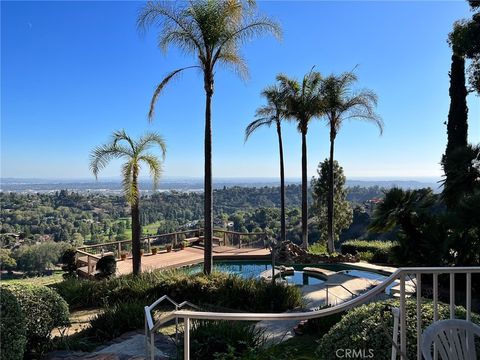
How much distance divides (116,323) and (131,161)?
5.10 m

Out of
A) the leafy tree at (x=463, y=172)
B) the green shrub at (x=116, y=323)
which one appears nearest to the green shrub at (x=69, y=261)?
the green shrub at (x=116, y=323)

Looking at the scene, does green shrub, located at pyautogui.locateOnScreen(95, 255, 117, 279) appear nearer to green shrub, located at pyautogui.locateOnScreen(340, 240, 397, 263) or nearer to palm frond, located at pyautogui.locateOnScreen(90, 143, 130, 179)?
palm frond, located at pyautogui.locateOnScreen(90, 143, 130, 179)

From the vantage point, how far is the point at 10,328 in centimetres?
324

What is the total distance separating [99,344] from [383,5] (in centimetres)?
785

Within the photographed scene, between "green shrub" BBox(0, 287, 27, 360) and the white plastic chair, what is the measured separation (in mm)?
3348

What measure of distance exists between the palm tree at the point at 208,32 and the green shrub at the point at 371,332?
613 centimetres

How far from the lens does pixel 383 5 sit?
23.8ft

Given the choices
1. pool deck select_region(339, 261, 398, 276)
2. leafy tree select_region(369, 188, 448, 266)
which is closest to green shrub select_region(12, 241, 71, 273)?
pool deck select_region(339, 261, 398, 276)

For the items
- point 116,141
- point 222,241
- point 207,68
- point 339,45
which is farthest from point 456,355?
point 222,241

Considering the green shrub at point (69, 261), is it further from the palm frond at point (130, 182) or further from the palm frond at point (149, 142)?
the palm frond at point (149, 142)

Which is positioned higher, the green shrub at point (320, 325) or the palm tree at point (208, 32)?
the palm tree at point (208, 32)

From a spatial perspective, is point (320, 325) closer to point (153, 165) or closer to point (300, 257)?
point (153, 165)

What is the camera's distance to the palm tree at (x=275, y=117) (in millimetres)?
15266

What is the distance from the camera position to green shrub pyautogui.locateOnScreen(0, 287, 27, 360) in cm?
315
